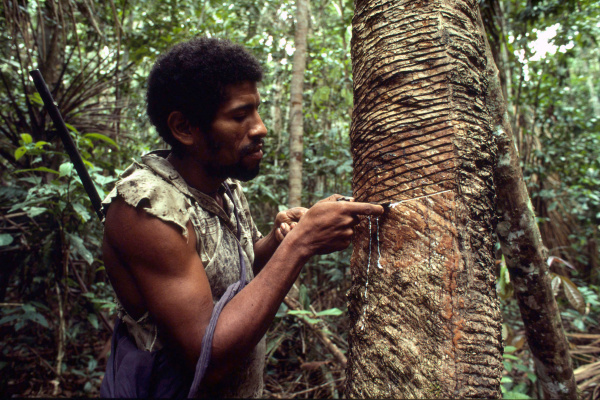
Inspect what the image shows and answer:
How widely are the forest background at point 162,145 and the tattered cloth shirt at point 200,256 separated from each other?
1071 mm

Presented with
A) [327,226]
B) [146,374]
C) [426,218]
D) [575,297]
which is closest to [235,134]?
[327,226]

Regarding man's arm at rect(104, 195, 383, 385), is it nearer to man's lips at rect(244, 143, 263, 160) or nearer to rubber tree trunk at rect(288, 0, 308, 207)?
man's lips at rect(244, 143, 263, 160)

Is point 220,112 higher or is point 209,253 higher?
Answer: point 220,112

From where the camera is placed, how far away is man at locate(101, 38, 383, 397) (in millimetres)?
979

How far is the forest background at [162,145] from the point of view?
89.8 inches

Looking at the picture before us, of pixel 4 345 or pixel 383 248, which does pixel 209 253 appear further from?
pixel 4 345

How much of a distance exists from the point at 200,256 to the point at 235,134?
50cm

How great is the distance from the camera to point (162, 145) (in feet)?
14.2

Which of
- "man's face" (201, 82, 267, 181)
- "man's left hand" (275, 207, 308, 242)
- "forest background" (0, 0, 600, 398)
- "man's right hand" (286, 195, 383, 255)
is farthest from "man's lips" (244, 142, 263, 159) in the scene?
"forest background" (0, 0, 600, 398)

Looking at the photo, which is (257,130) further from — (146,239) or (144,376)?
(144,376)

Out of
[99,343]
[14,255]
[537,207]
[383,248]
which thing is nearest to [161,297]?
[383,248]

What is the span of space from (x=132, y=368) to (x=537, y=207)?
15.0 ft

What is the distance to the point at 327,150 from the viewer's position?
4.12 metres

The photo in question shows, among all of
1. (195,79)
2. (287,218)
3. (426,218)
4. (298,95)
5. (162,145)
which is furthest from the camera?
(162,145)
